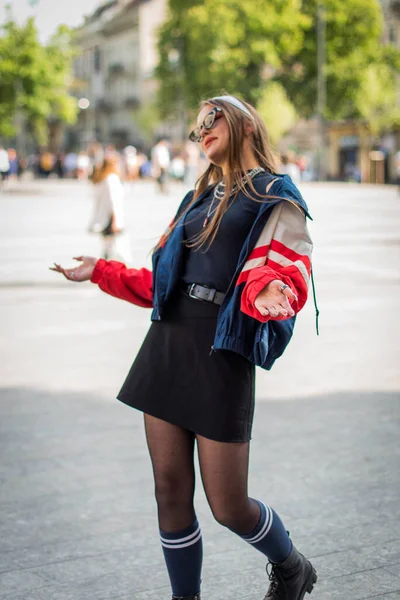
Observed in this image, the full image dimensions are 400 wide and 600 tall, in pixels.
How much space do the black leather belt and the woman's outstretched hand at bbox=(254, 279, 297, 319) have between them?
26cm

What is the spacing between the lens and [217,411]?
10.4ft

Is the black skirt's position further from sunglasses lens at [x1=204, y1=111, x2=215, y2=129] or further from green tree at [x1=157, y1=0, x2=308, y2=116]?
green tree at [x1=157, y1=0, x2=308, y2=116]

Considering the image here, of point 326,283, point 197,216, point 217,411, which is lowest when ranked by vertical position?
point 326,283

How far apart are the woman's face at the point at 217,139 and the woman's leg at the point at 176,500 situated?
87 cm

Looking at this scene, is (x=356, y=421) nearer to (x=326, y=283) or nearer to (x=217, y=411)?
(x=217, y=411)

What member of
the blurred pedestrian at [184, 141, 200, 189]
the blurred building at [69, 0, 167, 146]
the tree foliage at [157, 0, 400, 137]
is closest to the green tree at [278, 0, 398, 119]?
the tree foliage at [157, 0, 400, 137]

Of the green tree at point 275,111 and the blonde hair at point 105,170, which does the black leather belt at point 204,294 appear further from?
the green tree at point 275,111

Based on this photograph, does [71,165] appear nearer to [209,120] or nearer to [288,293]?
[209,120]

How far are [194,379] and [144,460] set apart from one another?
2.47 metres

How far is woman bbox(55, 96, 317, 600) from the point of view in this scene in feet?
10.3

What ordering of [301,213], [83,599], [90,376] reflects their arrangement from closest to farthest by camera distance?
[301,213] → [83,599] → [90,376]

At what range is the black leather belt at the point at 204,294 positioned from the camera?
3.21 m

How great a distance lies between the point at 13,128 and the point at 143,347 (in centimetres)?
6337

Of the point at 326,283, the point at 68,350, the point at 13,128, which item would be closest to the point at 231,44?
the point at 13,128
